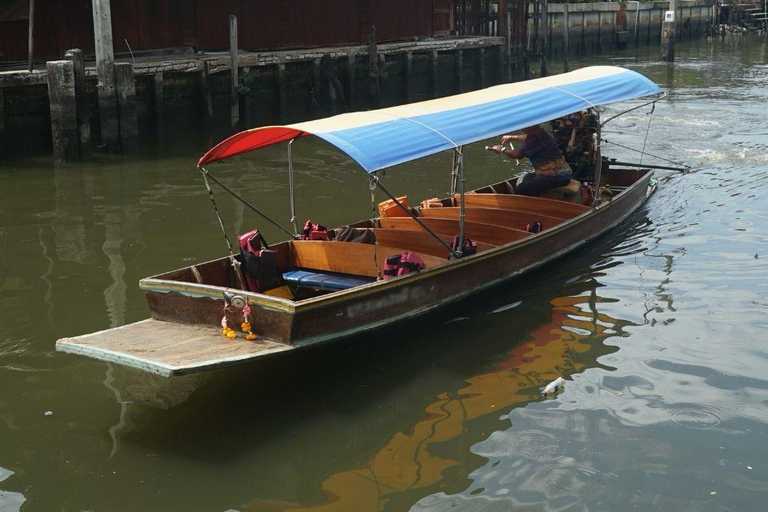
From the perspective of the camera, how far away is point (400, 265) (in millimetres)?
9117

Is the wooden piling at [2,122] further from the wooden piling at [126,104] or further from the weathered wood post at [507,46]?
the weathered wood post at [507,46]

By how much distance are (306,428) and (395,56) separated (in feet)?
66.6

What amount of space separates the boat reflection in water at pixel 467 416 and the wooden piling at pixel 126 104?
10.4 meters

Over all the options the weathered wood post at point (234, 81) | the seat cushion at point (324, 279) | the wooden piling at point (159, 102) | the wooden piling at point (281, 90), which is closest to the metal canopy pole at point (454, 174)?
the seat cushion at point (324, 279)

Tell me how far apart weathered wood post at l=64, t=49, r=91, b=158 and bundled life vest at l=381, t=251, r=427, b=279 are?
9.99m

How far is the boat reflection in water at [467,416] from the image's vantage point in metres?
6.72

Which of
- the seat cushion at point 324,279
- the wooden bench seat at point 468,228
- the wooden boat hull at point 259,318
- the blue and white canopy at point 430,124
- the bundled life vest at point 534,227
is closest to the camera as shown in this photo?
the wooden boat hull at point 259,318

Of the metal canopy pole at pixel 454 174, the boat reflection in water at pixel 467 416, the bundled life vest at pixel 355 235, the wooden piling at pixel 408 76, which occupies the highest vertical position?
the wooden piling at pixel 408 76

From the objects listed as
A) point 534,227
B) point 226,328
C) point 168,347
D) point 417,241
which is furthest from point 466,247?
point 168,347

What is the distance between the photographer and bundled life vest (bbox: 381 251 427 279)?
9109mm

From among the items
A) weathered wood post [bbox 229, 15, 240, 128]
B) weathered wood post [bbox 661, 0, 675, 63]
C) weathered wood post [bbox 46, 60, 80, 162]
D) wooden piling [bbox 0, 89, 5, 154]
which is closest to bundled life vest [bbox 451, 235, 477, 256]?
weathered wood post [bbox 46, 60, 80, 162]

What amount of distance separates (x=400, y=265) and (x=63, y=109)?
1004cm

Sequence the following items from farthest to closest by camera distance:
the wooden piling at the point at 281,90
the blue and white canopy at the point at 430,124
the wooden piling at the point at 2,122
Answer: the wooden piling at the point at 281,90 < the wooden piling at the point at 2,122 < the blue and white canopy at the point at 430,124

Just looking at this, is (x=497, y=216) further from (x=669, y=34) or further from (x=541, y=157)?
(x=669, y=34)
